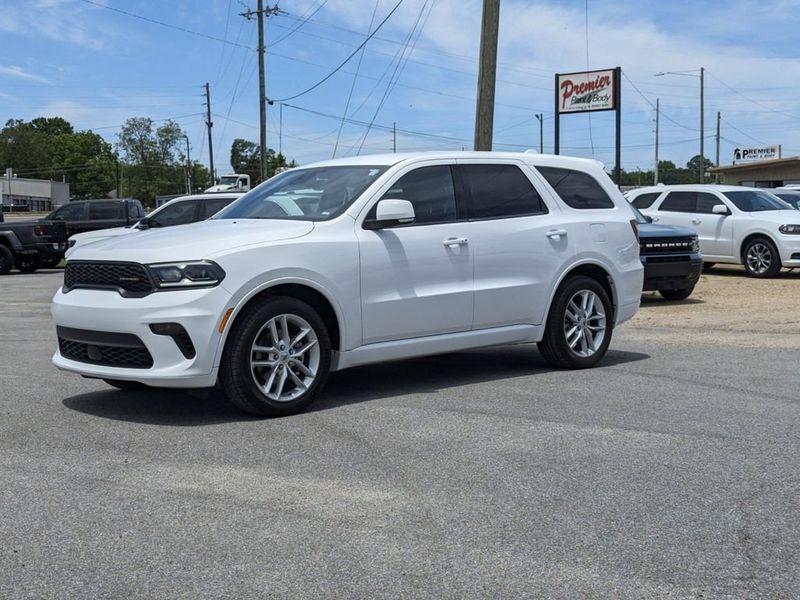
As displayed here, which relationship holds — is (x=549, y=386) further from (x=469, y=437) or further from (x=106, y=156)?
(x=106, y=156)

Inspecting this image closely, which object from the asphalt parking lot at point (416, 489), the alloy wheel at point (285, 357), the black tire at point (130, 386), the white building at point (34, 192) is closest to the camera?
the asphalt parking lot at point (416, 489)

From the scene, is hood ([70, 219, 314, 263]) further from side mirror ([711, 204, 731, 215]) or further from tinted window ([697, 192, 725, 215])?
tinted window ([697, 192, 725, 215])

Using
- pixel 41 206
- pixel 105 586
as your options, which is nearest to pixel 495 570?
pixel 105 586

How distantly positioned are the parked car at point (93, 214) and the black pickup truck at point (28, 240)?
2.39 metres

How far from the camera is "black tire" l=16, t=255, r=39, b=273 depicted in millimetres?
24125

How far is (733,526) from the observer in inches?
170

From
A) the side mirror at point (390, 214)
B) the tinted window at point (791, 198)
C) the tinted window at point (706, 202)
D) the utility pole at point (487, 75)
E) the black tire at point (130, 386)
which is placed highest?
the utility pole at point (487, 75)

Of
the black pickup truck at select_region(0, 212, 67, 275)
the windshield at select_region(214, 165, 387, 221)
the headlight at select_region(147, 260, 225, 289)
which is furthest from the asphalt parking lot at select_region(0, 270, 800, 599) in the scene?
the black pickup truck at select_region(0, 212, 67, 275)

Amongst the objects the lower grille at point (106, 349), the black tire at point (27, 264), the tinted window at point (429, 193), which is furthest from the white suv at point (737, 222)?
the black tire at point (27, 264)

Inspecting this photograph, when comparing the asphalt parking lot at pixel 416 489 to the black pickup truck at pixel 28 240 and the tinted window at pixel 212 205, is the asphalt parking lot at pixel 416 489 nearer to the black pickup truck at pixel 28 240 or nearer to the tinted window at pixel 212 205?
the tinted window at pixel 212 205

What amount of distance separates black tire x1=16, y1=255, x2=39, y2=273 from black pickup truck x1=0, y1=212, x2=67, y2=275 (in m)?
0.12

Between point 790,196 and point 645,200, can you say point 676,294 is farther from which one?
point 790,196

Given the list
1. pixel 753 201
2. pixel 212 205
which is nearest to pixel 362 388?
pixel 212 205

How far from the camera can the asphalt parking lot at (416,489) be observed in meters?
3.77
